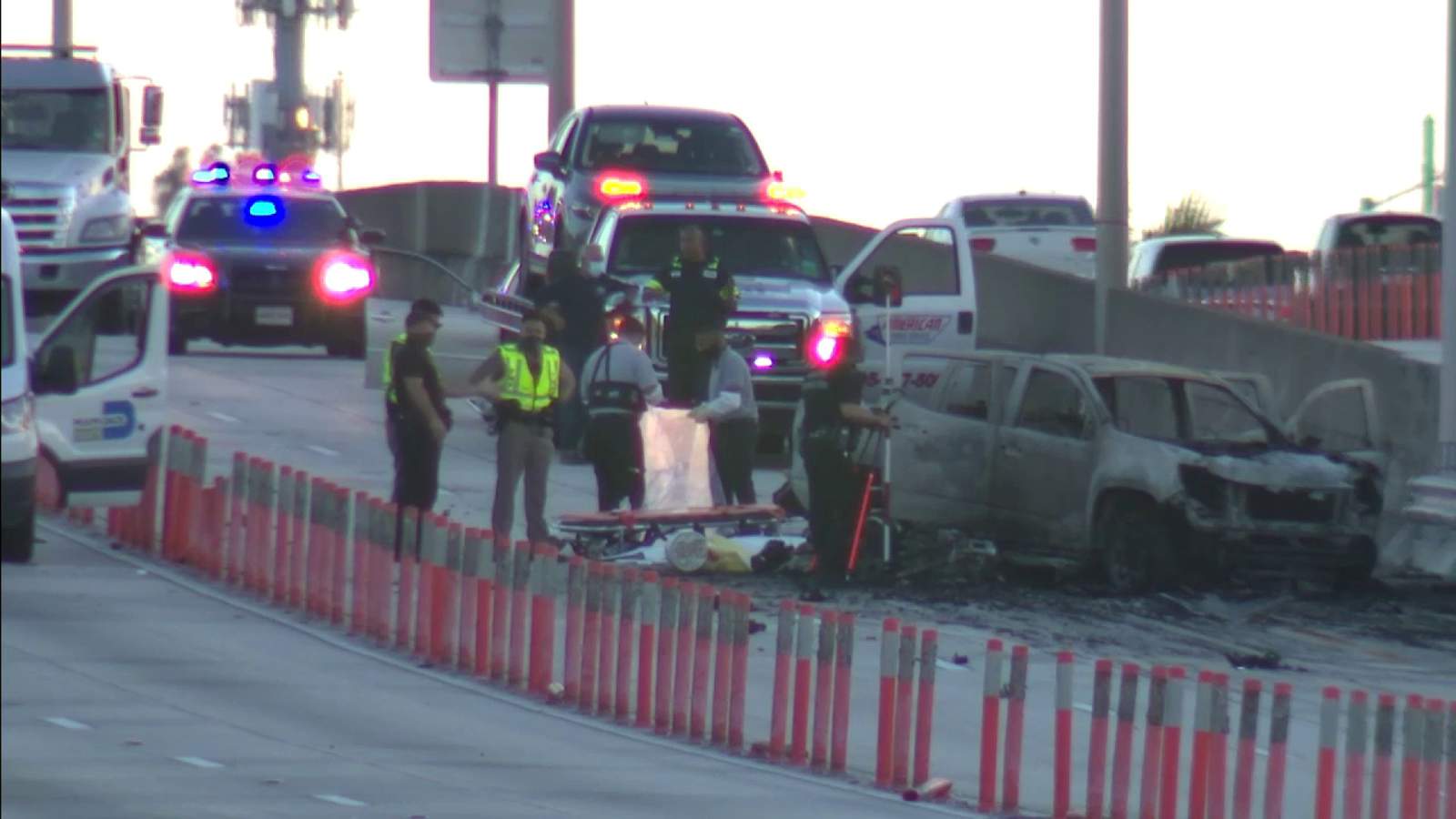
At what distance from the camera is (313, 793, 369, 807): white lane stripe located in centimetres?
1034

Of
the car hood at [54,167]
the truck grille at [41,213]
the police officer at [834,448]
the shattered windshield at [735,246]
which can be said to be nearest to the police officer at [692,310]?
the shattered windshield at [735,246]

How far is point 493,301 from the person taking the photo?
73.9 feet

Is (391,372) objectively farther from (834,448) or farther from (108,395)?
(834,448)

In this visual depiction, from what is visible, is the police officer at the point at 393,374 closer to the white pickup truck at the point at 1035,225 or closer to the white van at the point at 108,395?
the white van at the point at 108,395

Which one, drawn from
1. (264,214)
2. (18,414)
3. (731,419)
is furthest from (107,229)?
(18,414)

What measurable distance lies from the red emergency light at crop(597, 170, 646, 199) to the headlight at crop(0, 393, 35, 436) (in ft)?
35.2

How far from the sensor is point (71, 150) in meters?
26.1

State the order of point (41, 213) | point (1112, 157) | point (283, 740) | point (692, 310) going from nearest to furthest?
point (283, 740)
point (692, 310)
point (41, 213)
point (1112, 157)

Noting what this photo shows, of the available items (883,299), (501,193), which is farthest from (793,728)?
(501,193)

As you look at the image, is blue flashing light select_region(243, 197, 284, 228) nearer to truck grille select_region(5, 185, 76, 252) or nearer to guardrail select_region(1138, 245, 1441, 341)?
truck grille select_region(5, 185, 76, 252)

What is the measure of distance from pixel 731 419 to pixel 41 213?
9503mm

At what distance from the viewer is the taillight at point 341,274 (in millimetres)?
27000

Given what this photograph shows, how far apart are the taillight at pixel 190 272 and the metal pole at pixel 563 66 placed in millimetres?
4625

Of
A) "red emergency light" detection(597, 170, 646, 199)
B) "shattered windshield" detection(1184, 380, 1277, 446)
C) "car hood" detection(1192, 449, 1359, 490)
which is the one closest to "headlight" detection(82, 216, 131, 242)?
"red emergency light" detection(597, 170, 646, 199)
